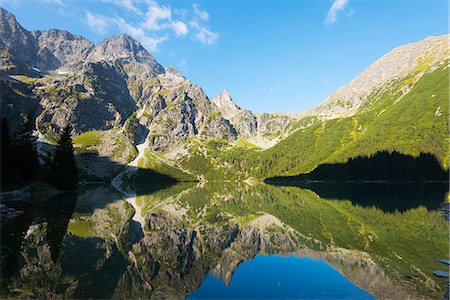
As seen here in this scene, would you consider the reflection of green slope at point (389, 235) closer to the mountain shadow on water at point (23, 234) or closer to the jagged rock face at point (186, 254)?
the jagged rock face at point (186, 254)

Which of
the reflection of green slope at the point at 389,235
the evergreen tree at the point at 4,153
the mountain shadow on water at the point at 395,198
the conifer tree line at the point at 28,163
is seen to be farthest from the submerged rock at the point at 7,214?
the mountain shadow on water at the point at 395,198

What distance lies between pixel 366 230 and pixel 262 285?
28.5 metres

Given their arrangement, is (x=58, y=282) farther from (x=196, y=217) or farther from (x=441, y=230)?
(x=441, y=230)

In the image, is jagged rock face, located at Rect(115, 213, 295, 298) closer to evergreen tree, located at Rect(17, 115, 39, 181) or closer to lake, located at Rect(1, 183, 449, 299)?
lake, located at Rect(1, 183, 449, 299)

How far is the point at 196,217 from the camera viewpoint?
217 ft

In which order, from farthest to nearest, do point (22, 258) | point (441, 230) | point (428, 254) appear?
point (441, 230)
point (428, 254)
point (22, 258)

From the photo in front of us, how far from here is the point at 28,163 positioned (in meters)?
97.2

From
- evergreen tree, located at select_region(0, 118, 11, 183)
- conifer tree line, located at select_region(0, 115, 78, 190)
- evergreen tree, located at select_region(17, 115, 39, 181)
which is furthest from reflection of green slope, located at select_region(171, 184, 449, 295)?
evergreen tree, located at select_region(17, 115, 39, 181)

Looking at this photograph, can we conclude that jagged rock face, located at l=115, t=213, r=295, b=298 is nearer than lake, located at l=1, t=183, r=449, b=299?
No

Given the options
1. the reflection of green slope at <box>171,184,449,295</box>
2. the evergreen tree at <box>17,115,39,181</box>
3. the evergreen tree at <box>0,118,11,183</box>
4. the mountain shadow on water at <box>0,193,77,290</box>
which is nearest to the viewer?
the mountain shadow on water at <box>0,193,77,290</box>

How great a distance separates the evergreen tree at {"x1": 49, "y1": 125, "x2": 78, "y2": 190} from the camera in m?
108

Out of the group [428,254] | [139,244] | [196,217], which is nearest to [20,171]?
[196,217]

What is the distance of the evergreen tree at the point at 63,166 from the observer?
107562mm

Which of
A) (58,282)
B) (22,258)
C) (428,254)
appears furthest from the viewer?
(428,254)
